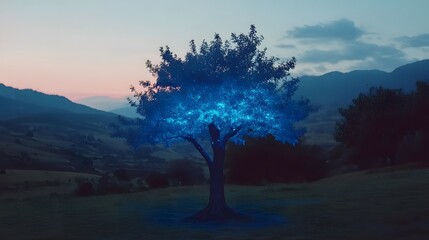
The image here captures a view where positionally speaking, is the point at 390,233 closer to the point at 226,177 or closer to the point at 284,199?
the point at 284,199

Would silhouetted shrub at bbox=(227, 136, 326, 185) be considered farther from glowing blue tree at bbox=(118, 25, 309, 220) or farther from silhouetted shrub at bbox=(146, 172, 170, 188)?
glowing blue tree at bbox=(118, 25, 309, 220)

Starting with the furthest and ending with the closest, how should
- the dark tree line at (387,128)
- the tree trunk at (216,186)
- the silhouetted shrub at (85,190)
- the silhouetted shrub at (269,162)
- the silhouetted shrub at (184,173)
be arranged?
1. the silhouetted shrub at (184,173)
2. the dark tree line at (387,128)
3. the silhouetted shrub at (269,162)
4. the silhouetted shrub at (85,190)
5. the tree trunk at (216,186)

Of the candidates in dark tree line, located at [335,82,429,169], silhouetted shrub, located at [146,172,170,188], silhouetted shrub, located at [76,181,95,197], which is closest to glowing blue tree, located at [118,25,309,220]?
silhouetted shrub, located at [76,181,95,197]

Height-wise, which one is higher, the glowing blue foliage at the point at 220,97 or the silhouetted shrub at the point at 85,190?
the glowing blue foliage at the point at 220,97

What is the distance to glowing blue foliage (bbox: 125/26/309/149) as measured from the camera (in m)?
26.3

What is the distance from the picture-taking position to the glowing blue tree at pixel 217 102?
26312 millimetres

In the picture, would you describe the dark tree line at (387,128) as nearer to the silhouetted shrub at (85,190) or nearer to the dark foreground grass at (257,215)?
the dark foreground grass at (257,215)

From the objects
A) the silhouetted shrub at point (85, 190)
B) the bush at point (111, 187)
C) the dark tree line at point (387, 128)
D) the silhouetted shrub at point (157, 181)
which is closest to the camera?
the silhouetted shrub at point (85, 190)

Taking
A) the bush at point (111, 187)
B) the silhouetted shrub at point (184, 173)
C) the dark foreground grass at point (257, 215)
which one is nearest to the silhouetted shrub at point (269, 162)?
the silhouetted shrub at point (184, 173)

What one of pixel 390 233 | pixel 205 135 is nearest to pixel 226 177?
pixel 205 135

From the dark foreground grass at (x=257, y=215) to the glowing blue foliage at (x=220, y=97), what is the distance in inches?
185

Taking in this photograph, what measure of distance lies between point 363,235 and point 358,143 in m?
55.2

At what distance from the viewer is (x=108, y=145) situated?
162625mm

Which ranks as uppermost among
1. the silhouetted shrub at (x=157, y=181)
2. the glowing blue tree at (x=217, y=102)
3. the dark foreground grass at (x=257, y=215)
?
the glowing blue tree at (x=217, y=102)
